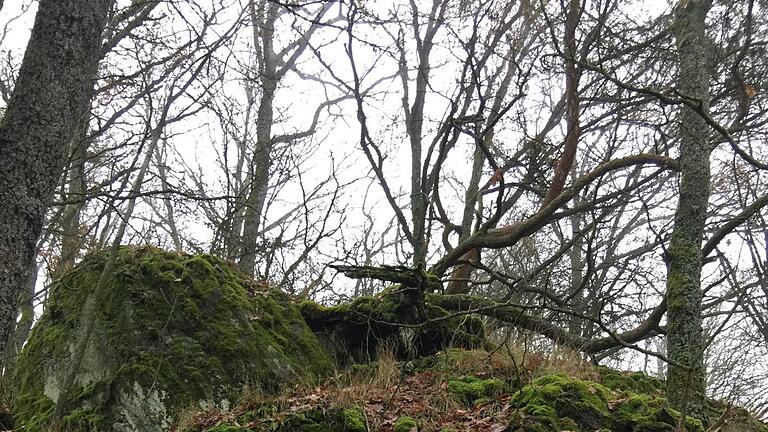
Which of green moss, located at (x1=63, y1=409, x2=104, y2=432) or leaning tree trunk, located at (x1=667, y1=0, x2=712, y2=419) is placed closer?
green moss, located at (x1=63, y1=409, x2=104, y2=432)

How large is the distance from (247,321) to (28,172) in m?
2.53

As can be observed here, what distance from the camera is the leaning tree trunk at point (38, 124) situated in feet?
10.8

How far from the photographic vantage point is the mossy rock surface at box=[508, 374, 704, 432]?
13.3ft

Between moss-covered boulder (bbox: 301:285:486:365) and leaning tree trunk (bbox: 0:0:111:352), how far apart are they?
3.16 m

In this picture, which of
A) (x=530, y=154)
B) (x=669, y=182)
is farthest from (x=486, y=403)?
(x=669, y=182)

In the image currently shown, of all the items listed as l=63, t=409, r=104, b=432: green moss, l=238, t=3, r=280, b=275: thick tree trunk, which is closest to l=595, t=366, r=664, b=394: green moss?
l=63, t=409, r=104, b=432: green moss

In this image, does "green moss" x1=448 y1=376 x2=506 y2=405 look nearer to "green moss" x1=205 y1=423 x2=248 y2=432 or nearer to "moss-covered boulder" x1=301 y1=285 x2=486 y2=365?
"moss-covered boulder" x1=301 y1=285 x2=486 y2=365

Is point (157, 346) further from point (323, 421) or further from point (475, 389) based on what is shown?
point (475, 389)

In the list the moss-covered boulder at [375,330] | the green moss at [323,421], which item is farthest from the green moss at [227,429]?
the moss-covered boulder at [375,330]

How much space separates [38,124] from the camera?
3486 millimetres

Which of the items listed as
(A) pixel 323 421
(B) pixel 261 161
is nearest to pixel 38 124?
(A) pixel 323 421

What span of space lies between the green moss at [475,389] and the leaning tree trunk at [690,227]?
4.33 ft

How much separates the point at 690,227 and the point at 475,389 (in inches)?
89.0

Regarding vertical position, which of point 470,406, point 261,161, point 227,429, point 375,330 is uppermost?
point 261,161
